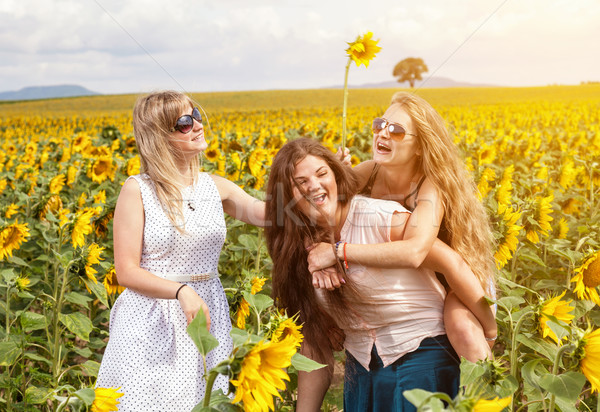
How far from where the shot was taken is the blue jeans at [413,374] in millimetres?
2270

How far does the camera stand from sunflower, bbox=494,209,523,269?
9.40 feet

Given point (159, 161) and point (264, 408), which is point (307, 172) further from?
point (264, 408)

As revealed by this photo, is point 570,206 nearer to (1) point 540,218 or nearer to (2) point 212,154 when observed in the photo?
(1) point 540,218

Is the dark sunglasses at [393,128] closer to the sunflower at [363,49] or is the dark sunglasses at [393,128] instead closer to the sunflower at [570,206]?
the sunflower at [363,49]

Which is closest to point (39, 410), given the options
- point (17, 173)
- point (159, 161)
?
point (159, 161)

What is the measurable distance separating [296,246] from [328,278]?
0.25 m

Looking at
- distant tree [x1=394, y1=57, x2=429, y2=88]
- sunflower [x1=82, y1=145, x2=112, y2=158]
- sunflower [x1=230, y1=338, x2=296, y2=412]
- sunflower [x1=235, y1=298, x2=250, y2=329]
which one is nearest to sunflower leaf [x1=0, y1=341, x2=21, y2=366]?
sunflower [x1=235, y1=298, x2=250, y2=329]

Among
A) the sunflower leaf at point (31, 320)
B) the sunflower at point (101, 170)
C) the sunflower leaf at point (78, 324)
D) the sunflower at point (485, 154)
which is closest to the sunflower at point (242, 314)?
the sunflower leaf at point (78, 324)

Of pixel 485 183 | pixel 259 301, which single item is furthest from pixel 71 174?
pixel 259 301

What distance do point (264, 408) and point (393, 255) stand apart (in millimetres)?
1105

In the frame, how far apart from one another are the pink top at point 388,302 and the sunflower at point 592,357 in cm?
87

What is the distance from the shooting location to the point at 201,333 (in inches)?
43.7

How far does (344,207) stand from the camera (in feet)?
8.33

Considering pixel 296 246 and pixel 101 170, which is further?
pixel 101 170
